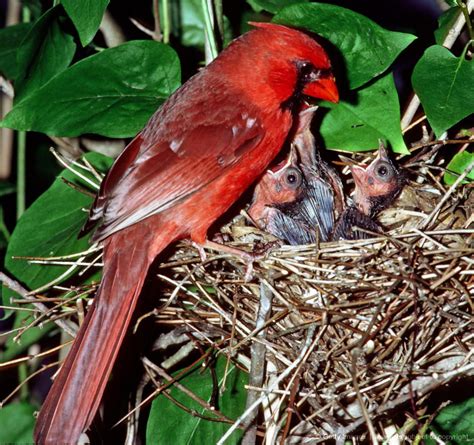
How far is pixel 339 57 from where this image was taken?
281cm

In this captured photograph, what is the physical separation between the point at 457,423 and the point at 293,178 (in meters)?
1.05

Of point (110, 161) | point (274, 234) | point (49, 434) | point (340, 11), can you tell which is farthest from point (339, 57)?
point (49, 434)

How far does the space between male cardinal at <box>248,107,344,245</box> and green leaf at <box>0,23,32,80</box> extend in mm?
1229

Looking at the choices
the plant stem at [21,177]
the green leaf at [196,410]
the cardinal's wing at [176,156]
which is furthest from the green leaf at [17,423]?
the cardinal's wing at [176,156]

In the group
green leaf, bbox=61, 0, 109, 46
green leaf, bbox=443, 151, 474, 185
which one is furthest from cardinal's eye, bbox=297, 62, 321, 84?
green leaf, bbox=61, 0, 109, 46

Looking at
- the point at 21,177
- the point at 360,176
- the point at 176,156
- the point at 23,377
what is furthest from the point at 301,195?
the point at 23,377

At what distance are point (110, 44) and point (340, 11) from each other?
1.06 metres

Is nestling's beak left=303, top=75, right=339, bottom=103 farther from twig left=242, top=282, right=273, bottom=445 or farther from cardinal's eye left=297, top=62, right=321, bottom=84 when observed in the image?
twig left=242, top=282, right=273, bottom=445

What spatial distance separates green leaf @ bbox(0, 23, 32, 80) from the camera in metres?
3.36

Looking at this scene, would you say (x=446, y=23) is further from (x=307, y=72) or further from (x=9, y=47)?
(x=9, y=47)

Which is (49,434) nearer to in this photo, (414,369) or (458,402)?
(414,369)

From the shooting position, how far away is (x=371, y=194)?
2922 millimetres

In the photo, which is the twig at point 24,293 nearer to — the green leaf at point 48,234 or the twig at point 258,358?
the green leaf at point 48,234

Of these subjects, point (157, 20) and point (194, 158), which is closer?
point (194, 158)
